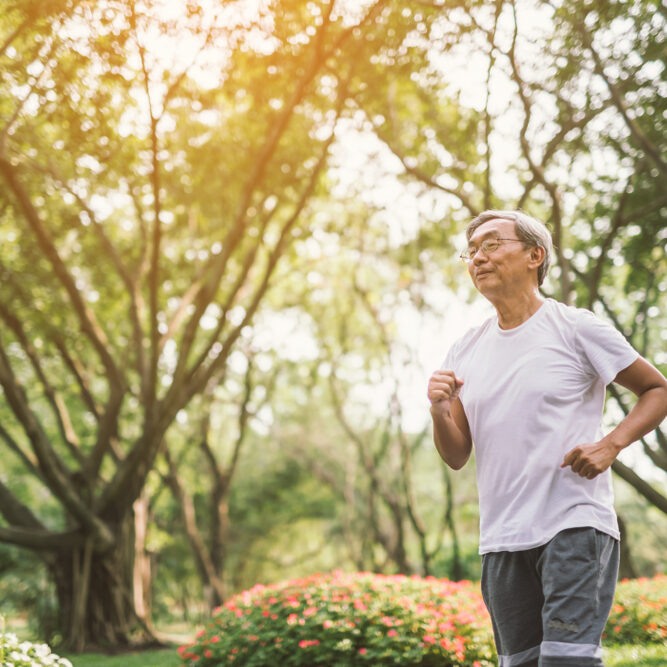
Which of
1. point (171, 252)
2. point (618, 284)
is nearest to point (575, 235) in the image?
point (618, 284)

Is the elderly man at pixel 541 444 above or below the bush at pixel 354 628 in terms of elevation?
above

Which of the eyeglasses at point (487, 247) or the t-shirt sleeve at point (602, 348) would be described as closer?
the t-shirt sleeve at point (602, 348)

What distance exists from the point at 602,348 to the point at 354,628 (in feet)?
16.4

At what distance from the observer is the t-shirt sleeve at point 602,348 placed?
226cm

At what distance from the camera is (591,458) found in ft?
6.93

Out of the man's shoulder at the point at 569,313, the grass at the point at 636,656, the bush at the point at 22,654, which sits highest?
the man's shoulder at the point at 569,313

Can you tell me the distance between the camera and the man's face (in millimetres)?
2516

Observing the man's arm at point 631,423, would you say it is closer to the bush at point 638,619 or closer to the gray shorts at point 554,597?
the gray shorts at point 554,597

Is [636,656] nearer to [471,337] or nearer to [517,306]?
[471,337]

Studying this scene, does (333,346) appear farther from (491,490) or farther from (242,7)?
(491,490)

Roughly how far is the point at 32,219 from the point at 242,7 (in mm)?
3657

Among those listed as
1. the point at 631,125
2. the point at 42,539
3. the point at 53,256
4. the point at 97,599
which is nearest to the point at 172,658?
the point at 42,539

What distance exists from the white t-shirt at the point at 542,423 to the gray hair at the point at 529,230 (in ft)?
0.65

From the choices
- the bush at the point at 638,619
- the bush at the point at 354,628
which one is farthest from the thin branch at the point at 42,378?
the bush at the point at 638,619
